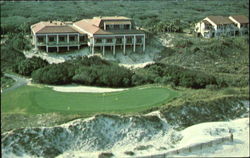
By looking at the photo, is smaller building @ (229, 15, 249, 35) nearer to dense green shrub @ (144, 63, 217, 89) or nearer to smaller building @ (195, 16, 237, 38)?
smaller building @ (195, 16, 237, 38)

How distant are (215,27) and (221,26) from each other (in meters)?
1.06

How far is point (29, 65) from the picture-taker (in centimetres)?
3422

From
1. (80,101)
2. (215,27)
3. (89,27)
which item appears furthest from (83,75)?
(215,27)

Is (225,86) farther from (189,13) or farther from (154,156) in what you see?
(189,13)

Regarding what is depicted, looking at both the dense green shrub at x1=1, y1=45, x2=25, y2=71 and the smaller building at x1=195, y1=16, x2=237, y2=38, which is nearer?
the dense green shrub at x1=1, y1=45, x2=25, y2=71

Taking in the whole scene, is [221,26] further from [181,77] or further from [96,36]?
[181,77]

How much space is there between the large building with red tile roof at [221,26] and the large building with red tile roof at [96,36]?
1013cm

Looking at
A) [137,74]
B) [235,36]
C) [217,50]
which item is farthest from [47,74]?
[235,36]

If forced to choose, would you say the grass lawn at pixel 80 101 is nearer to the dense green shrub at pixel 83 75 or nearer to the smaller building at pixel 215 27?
the dense green shrub at pixel 83 75

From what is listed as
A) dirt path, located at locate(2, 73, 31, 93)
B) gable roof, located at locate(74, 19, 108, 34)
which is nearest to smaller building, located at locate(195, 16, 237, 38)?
gable roof, located at locate(74, 19, 108, 34)

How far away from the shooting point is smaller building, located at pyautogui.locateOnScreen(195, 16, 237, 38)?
48.9 metres

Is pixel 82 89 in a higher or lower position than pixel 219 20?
lower

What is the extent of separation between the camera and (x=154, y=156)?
20.9 m

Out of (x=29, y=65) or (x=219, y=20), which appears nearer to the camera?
(x=29, y=65)
